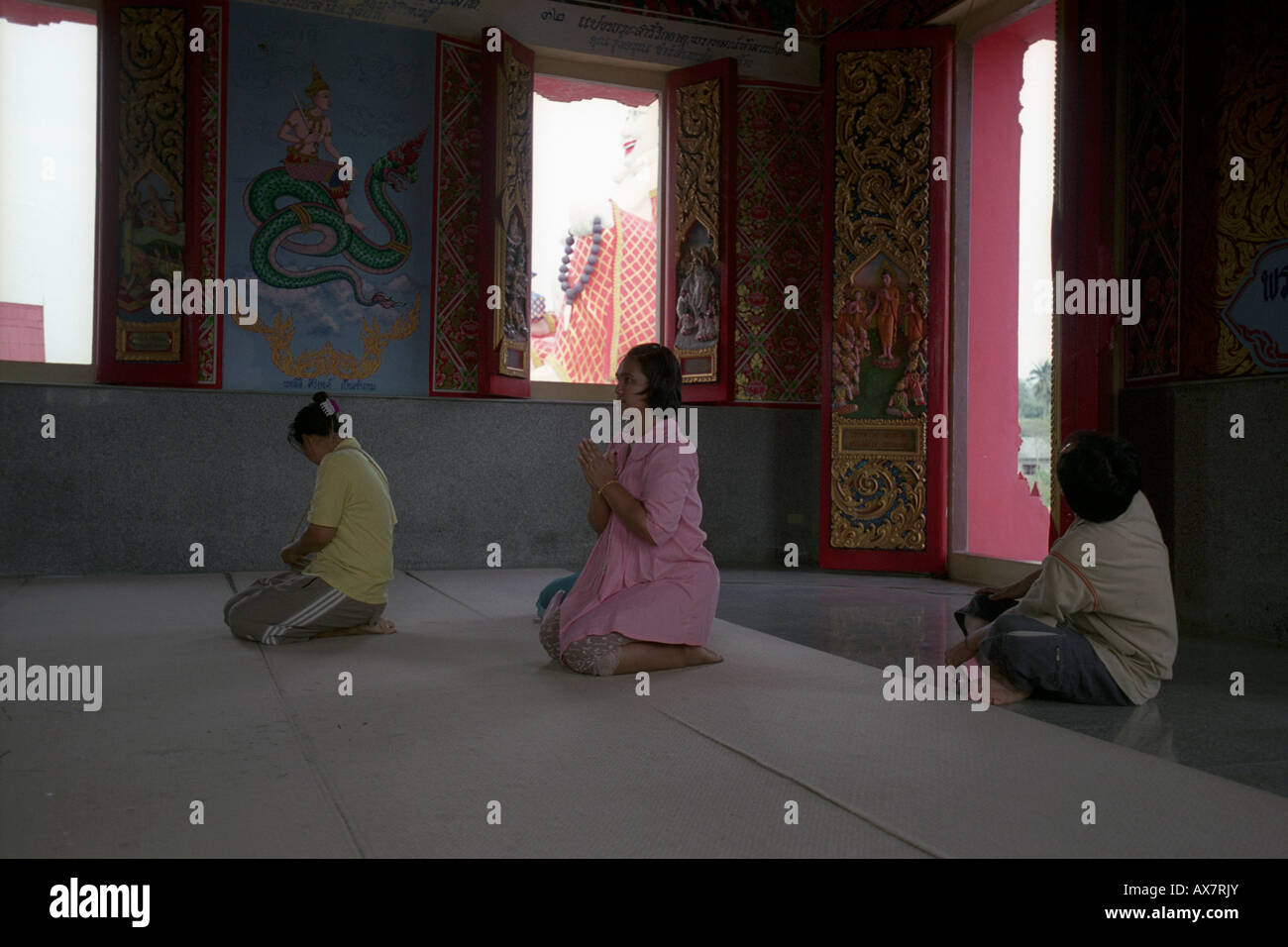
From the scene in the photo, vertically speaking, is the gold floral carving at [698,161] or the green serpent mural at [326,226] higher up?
the gold floral carving at [698,161]

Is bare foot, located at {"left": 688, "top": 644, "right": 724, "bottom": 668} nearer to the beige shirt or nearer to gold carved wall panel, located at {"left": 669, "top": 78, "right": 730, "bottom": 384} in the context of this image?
the beige shirt

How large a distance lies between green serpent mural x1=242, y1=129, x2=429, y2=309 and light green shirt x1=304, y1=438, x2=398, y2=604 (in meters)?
2.60

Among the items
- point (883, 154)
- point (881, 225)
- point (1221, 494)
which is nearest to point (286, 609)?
point (1221, 494)

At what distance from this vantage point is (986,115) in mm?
6141

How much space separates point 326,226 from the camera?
6031 mm

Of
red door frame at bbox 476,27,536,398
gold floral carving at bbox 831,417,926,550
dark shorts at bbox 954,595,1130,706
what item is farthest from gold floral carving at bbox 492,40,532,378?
dark shorts at bbox 954,595,1130,706

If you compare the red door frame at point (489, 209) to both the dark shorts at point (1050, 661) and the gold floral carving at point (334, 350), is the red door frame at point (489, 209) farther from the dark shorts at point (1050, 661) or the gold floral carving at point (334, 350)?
the dark shorts at point (1050, 661)

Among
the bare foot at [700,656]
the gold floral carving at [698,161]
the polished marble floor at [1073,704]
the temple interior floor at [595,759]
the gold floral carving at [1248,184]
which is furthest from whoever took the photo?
the gold floral carving at [698,161]

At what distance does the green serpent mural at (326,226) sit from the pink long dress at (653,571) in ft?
11.1

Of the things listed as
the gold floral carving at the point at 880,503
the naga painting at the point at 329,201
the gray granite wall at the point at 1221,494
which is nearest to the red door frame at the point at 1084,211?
the gray granite wall at the point at 1221,494

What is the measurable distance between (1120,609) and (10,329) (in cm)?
548

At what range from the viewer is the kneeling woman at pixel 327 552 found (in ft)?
11.8

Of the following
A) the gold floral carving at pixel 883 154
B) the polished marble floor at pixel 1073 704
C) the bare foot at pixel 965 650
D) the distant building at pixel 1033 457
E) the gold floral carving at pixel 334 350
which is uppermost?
the gold floral carving at pixel 883 154

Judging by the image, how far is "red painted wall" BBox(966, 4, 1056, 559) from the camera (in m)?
6.11
